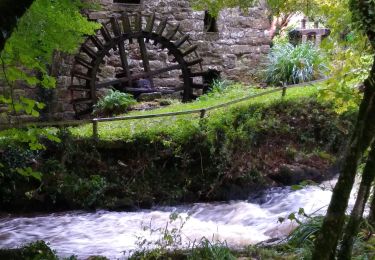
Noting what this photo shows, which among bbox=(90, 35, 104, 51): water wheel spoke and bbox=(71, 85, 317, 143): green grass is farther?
bbox=(90, 35, 104, 51): water wheel spoke

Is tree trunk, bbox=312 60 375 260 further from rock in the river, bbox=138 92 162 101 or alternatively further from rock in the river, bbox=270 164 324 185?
rock in the river, bbox=138 92 162 101

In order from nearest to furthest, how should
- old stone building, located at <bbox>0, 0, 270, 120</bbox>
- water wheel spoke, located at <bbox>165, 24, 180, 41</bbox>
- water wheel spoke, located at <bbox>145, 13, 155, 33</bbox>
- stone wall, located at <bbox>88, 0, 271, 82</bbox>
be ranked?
old stone building, located at <bbox>0, 0, 270, 120</bbox>
water wheel spoke, located at <bbox>145, 13, 155, 33</bbox>
water wheel spoke, located at <bbox>165, 24, 180, 41</bbox>
stone wall, located at <bbox>88, 0, 271, 82</bbox>

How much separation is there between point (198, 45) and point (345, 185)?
9976 millimetres

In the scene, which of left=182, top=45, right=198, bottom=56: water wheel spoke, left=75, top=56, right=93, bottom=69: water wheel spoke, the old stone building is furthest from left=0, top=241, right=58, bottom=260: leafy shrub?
left=182, top=45, right=198, bottom=56: water wheel spoke

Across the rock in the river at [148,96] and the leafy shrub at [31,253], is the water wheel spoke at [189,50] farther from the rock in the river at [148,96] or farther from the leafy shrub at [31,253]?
the leafy shrub at [31,253]

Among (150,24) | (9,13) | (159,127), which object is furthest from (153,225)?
(150,24)

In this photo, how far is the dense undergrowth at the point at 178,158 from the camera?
23.1 feet

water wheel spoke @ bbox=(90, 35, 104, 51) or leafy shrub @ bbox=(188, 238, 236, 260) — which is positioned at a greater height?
water wheel spoke @ bbox=(90, 35, 104, 51)

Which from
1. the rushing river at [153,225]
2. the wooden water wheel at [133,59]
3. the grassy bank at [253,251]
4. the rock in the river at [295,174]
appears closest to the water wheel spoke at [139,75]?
the wooden water wheel at [133,59]

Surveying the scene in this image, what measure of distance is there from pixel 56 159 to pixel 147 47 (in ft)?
17.4

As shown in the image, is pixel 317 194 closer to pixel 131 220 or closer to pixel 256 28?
pixel 131 220

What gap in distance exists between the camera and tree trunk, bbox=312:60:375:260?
259 cm

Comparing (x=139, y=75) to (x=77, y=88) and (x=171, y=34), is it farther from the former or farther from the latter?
(x=77, y=88)

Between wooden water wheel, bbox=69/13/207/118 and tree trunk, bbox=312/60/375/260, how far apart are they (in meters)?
8.51
